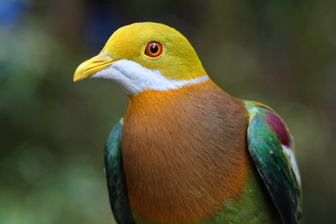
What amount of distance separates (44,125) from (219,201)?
10.2 feet

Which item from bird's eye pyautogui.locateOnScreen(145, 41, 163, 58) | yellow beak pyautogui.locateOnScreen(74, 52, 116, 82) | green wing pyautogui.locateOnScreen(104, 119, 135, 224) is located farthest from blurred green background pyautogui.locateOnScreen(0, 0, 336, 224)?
bird's eye pyautogui.locateOnScreen(145, 41, 163, 58)

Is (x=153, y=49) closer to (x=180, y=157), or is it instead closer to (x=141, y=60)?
(x=141, y=60)

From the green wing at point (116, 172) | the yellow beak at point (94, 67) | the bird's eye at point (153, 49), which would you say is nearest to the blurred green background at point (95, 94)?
the green wing at point (116, 172)

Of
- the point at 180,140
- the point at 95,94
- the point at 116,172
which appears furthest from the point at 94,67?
the point at 95,94

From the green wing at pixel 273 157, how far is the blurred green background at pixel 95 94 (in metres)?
2.36

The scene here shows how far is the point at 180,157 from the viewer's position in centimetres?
157

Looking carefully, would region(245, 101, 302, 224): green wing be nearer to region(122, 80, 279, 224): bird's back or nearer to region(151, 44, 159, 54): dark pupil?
region(122, 80, 279, 224): bird's back

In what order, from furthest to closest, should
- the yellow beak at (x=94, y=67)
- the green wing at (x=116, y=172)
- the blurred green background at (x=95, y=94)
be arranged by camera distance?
the blurred green background at (x=95, y=94) < the green wing at (x=116, y=172) < the yellow beak at (x=94, y=67)

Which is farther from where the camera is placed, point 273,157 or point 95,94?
point 95,94

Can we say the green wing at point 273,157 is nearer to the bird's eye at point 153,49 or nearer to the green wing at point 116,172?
the bird's eye at point 153,49

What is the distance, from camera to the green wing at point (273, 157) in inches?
65.2

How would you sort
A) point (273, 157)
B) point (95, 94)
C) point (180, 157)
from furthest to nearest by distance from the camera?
point (95, 94), point (273, 157), point (180, 157)

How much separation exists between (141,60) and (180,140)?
0.36 m

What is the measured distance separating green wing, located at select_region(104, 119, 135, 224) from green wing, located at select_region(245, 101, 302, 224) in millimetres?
656
